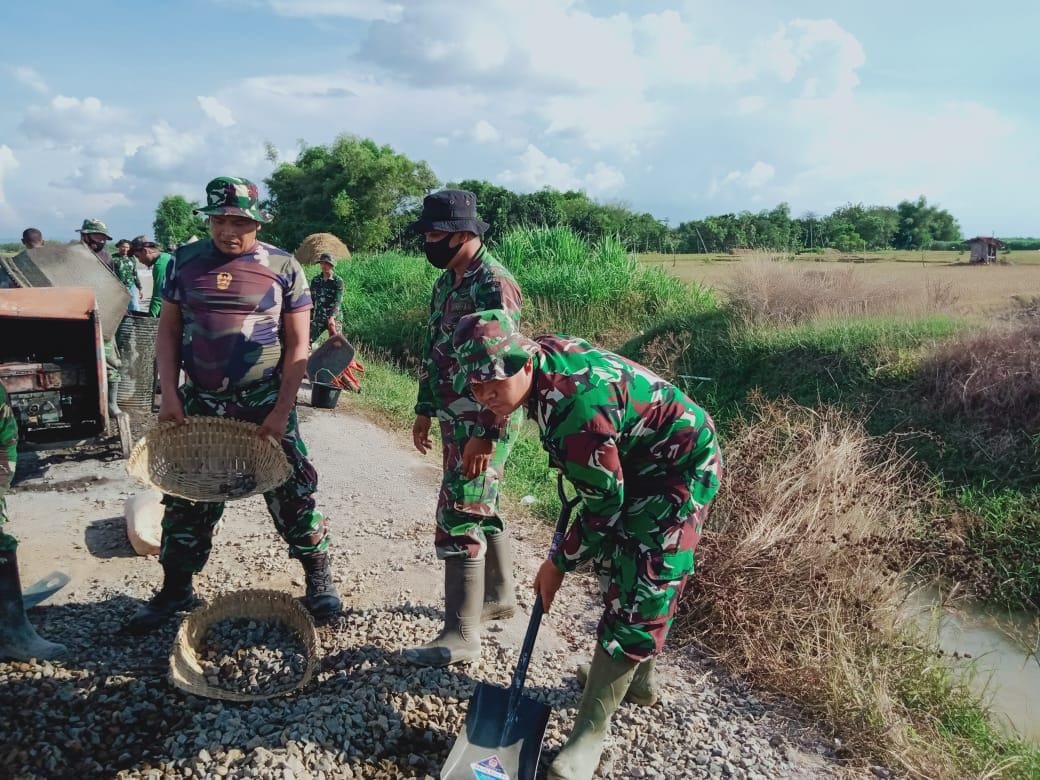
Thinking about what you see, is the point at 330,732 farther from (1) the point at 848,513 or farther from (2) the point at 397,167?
(2) the point at 397,167

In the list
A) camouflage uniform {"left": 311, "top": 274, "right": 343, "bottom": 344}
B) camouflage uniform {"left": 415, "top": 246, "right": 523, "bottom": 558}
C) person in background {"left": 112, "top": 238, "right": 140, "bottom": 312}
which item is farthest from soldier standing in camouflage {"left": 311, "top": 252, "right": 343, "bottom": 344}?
camouflage uniform {"left": 415, "top": 246, "right": 523, "bottom": 558}

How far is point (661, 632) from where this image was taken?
2561 mm

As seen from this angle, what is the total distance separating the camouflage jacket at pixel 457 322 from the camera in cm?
313

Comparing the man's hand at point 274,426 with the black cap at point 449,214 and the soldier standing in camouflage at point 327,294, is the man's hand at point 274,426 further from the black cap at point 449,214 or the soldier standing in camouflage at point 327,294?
the soldier standing in camouflage at point 327,294

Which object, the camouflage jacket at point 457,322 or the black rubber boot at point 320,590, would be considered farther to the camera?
the black rubber boot at point 320,590

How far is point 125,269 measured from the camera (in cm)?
963

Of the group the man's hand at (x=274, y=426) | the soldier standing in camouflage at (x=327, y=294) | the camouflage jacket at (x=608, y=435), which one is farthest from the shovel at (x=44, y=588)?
the soldier standing in camouflage at (x=327, y=294)

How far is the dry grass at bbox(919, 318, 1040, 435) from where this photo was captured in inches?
297

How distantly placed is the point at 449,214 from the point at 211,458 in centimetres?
148

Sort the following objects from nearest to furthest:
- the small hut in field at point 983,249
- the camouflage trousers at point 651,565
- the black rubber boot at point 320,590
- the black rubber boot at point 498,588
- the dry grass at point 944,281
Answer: the camouflage trousers at point 651,565
the black rubber boot at point 320,590
the black rubber boot at point 498,588
the dry grass at point 944,281
the small hut in field at point 983,249

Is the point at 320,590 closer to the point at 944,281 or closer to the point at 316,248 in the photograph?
the point at 944,281

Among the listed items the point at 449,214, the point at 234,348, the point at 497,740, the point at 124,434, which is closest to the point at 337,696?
the point at 497,740

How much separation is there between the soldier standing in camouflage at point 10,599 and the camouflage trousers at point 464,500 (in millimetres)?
1724

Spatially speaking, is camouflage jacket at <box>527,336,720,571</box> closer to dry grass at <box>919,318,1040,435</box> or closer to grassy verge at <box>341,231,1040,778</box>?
grassy verge at <box>341,231,1040,778</box>
